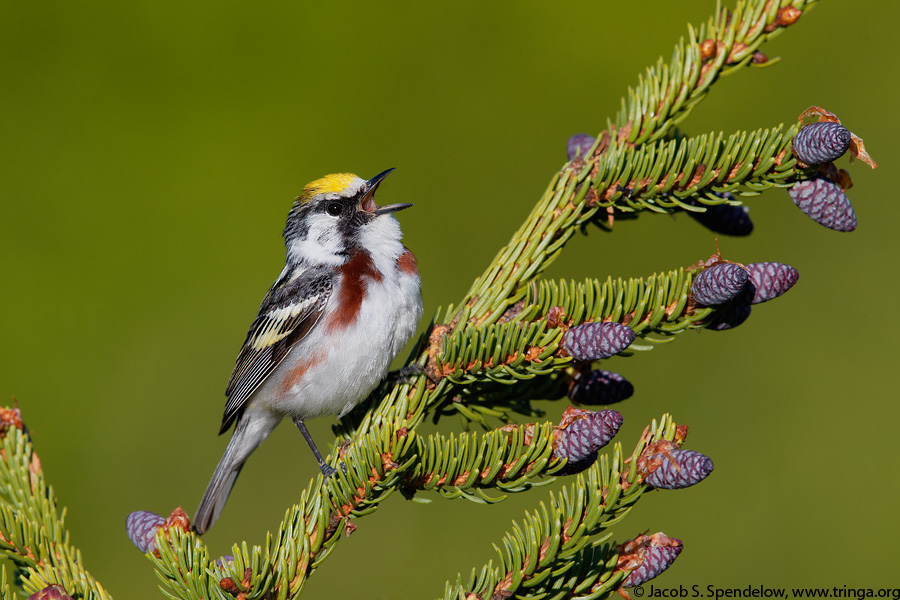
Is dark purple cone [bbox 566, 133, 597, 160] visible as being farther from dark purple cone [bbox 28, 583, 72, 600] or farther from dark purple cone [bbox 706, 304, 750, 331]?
dark purple cone [bbox 28, 583, 72, 600]

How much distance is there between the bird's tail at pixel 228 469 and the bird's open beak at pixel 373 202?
1.16 m

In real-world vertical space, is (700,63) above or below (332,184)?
below

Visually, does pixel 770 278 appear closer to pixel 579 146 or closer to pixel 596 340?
pixel 596 340

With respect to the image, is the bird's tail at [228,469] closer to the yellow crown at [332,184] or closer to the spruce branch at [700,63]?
the yellow crown at [332,184]

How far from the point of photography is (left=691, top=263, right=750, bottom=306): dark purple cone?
2.07 meters

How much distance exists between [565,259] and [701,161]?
2.12 metres

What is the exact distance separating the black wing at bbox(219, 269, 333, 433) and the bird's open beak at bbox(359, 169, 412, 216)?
39 centimetres

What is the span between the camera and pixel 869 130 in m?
4.46

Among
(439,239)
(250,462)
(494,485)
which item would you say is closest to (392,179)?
(439,239)

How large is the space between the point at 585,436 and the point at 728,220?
3.53 ft

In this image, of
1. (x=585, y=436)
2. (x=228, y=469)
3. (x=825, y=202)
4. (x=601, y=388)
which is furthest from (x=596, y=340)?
(x=228, y=469)

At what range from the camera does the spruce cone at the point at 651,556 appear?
6.22 feet

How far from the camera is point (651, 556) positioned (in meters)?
1.90

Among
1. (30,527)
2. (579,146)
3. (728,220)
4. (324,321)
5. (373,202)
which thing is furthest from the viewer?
(373,202)
